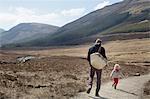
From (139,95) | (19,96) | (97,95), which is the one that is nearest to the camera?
(19,96)

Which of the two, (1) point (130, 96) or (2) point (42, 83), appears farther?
(2) point (42, 83)

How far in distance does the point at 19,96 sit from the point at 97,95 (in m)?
3.73

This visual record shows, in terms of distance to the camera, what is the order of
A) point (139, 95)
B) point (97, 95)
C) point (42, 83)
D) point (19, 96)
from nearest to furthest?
point (19, 96) → point (97, 95) → point (139, 95) → point (42, 83)

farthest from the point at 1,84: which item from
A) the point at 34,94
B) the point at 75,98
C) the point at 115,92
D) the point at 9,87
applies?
the point at 115,92

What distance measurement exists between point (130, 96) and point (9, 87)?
5503mm

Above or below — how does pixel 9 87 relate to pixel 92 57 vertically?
below

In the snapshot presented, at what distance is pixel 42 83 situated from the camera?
887 inches

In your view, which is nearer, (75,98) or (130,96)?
(75,98)

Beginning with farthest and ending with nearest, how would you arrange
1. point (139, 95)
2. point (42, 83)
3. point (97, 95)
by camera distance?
1. point (42, 83)
2. point (139, 95)
3. point (97, 95)

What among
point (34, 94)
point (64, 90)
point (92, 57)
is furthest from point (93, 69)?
point (34, 94)

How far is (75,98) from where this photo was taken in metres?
17.7

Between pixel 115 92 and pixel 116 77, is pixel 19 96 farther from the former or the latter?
pixel 116 77

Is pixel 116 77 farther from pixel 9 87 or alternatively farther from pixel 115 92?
pixel 9 87

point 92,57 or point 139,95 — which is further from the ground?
point 92,57
